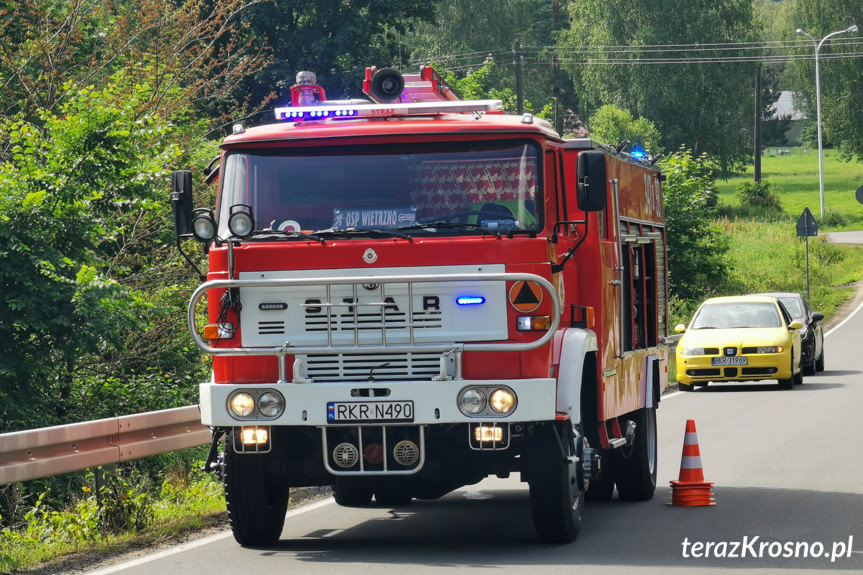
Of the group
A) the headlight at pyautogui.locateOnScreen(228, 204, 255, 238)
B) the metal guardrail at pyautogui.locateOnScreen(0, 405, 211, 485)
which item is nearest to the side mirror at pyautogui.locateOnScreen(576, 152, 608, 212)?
the headlight at pyautogui.locateOnScreen(228, 204, 255, 238)

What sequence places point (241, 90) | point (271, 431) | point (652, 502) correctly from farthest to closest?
point (241, 90) → point (652, 502) → point (271, 431)

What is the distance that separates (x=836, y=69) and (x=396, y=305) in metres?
88.2

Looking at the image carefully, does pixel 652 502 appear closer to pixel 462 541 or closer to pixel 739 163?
pixel 462 541

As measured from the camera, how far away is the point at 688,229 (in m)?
33.6

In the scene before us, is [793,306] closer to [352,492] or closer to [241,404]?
[352,492]

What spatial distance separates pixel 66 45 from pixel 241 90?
18.9 meters

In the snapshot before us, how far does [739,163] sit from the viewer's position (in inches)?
3738

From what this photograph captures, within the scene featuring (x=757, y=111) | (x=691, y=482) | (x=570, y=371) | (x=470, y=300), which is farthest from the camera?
(x=757, y=111)

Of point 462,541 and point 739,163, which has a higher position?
point 739,163

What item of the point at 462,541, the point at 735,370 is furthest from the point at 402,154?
the point at 735,370

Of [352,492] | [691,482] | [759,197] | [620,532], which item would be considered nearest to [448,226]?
[620,532]

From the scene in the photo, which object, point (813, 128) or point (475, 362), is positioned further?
point (813, 128)

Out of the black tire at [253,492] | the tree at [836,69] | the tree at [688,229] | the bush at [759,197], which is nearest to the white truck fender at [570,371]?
the black tire at [253,492]

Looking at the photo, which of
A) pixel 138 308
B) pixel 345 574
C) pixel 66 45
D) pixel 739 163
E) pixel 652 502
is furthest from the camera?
pixel 739 163
